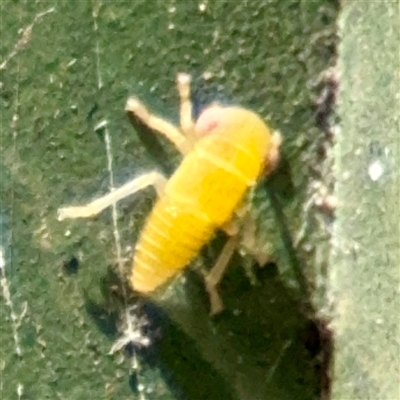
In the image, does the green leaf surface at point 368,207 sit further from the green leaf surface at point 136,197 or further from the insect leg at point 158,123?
the insect leg at point 158,123

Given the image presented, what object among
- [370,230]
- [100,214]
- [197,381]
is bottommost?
[197,381]

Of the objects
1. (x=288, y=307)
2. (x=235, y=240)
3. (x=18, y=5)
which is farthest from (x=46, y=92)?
(x=288, y=307)

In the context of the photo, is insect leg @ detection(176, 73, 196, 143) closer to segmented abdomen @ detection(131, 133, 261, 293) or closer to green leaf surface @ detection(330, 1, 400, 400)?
segmented abdomen @ detection(131, 133, 261, 293)

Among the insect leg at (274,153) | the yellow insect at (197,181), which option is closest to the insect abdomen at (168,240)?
the yellow insect at (197,181)

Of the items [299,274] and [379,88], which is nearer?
[379,88]

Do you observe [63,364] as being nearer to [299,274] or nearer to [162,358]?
[162,358]

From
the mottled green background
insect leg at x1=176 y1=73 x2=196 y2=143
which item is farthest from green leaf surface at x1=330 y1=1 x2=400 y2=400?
insect leg at x1=176 y1=73 x2=196 y2=143
